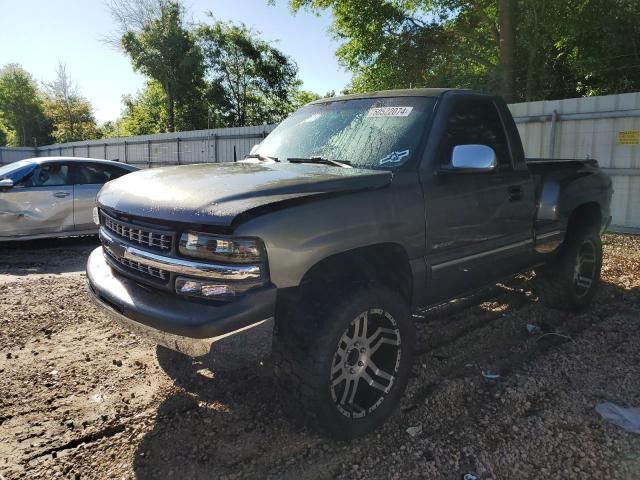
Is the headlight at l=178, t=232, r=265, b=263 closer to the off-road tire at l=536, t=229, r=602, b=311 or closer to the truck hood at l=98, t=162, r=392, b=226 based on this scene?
the truck hood at l=98, t=162, r=392, b=226

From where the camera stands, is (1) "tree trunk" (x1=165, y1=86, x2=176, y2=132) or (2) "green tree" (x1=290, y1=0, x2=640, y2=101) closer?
(2) "green tree" (x1=290, y1=0, x2=640, y2=101)

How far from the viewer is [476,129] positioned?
12.3 feet

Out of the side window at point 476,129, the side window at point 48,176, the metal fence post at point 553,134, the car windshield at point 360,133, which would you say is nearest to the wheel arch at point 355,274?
the car windshield at point 360,133

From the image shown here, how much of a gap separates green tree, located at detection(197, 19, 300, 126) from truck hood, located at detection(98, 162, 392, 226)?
33717 millimetres

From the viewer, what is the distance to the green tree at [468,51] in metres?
15.0

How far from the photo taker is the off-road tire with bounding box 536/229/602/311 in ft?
15.5

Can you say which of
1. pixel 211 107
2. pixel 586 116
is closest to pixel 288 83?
pixel 211 107

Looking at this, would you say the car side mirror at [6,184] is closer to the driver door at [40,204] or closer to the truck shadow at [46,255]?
the driver door at [40,204]

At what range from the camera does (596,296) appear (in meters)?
5.57

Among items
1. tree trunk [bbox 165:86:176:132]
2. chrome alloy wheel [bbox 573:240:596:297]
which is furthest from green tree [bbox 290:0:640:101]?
tree trunk [bbox 165:86:176:132]

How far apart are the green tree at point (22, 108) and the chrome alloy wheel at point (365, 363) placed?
6050 cm

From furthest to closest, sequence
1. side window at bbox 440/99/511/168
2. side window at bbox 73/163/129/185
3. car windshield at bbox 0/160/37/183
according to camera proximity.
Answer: side window at bbox 73/163/129/185 → car windshield at bbox 0/160/37/183 → side window at bbox 440/99/511/168

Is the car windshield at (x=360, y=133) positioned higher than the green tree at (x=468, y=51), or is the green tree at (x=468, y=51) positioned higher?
the green tree at (x=468, y=51)

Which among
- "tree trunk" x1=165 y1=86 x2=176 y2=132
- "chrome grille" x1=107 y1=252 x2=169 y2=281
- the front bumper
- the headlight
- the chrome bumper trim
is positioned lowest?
the front bumper
